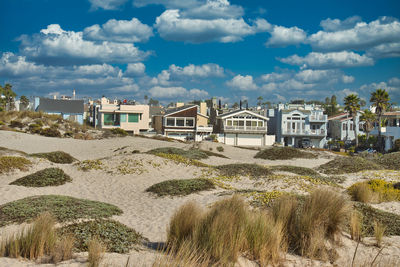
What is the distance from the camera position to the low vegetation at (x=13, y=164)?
19.6 m

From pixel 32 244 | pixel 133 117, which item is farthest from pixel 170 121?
pixel 32 244

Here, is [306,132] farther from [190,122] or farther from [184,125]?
[184,125]

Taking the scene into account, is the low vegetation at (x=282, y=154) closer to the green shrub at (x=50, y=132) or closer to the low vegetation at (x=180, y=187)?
the low vegetation at (x=180, y=187)

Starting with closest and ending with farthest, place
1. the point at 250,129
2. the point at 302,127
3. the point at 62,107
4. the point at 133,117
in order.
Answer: the point at 250,129 → the point at 133,117 → the point at 302,127 → the point at 62,107

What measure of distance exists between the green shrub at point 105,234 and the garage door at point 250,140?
5115cm

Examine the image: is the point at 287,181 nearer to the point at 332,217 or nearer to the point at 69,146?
the point at 332,217

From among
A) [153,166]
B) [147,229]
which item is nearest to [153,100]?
[153,166]

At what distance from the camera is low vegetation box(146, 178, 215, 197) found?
16.7 m

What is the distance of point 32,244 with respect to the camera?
22.9 feet

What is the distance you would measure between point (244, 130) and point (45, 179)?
146 feet

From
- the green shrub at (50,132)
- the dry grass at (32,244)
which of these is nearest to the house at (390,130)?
the green shrub at (50,132)

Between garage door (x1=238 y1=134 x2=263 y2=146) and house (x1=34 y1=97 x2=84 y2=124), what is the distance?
33.3 metres

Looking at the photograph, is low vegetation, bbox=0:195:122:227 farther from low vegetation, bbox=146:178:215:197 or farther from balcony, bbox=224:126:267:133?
balcony, bbox=224:126:267:133

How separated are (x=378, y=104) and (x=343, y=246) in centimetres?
5051
